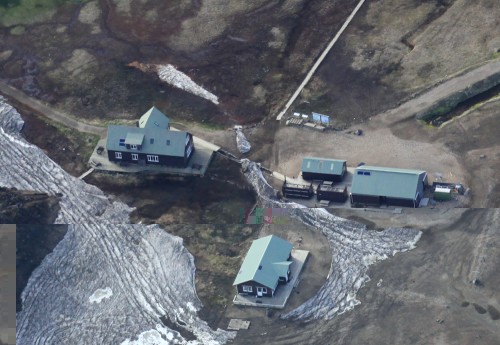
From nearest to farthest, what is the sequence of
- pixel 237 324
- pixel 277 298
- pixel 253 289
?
pixel 237 324 < pixel 277 298 < pixel 253 289

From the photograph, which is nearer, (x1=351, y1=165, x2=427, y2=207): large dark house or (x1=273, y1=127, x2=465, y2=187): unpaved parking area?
(x1=351, y1=165, x2=427, y2=207): large dark house

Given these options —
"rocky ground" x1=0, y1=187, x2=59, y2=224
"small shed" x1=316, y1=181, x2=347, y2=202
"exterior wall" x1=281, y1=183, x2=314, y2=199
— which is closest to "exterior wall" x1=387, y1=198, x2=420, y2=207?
"small shed" x1=316, y1=181, x2=347, y2=202

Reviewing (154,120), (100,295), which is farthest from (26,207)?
(154,120)

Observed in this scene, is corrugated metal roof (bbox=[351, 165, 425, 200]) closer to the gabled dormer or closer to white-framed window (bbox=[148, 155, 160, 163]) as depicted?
white-framed window (bbox=[148, 155, 160, 163])

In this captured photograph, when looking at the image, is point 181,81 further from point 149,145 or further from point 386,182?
point 386,182

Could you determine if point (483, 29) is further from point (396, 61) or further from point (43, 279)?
point (43, 279)
